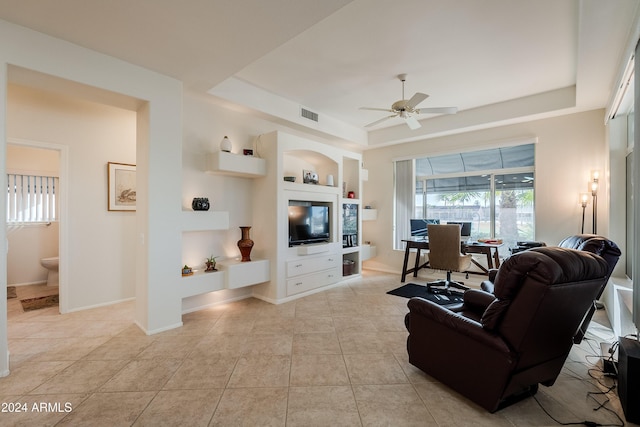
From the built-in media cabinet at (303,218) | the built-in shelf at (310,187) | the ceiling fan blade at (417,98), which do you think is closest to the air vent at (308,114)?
the built-in media cabinet at (303,218)

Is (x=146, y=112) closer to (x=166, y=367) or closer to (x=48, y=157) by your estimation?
(x=166, y=367)

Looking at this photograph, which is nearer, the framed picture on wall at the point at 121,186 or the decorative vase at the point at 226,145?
the decorative vase at the point at 226,145

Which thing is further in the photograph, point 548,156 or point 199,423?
point 548,156

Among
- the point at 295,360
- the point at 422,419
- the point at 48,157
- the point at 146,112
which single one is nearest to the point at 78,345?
the point at 295,360

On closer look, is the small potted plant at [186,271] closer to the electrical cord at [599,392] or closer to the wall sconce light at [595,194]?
the electrical cord at [599,392]

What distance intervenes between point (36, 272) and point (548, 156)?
28.5 feet

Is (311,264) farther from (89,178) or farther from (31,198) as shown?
(31,198)

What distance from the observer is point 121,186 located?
4129 millimetres

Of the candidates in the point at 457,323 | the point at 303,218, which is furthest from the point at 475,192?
the point at 457,323

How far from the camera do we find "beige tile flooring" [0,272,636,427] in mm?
1803

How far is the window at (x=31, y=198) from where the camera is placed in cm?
477

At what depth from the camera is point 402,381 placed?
218 centimetres

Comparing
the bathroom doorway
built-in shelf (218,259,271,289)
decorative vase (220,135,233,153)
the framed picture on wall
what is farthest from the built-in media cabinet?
the bathroom doorway

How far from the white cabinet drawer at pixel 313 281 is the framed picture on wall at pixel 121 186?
2.59m
